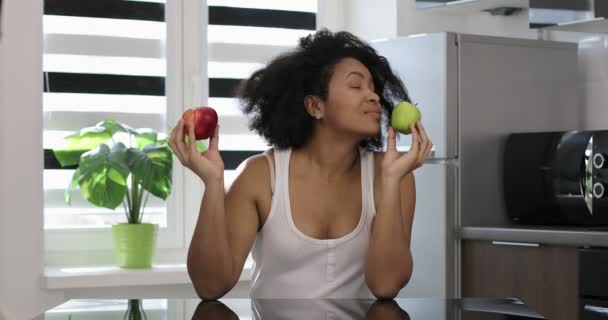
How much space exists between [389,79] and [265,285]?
57cm

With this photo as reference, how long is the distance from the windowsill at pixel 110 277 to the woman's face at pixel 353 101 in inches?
64.6

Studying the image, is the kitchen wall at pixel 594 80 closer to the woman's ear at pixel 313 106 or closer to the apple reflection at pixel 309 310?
the woman's ear at pixel 313 106

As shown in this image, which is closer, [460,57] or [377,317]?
[377,317]

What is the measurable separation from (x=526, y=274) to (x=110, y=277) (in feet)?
4.92

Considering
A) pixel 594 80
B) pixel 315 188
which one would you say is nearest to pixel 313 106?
pixel 315 188

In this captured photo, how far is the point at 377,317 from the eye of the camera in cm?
135

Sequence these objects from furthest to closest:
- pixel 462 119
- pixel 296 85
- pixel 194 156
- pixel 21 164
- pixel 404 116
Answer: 1. pixel 21 164
2. pixel 462 119
3. pixel 296 85
4. pixel 404 116
5. pixel 194 156

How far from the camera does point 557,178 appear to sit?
126 inches

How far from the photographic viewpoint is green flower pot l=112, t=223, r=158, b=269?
3.72m

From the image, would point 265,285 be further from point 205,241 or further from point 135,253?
point 135,253

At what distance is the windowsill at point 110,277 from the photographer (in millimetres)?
3596

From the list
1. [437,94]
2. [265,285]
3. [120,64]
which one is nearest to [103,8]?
[120,64]

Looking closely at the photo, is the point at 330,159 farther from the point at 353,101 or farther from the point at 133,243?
the point at 133,243

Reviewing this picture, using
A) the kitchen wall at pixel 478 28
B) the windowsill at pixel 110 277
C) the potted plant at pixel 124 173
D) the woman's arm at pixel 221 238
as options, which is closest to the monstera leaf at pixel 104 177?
the potted plant at pixel 124 173
